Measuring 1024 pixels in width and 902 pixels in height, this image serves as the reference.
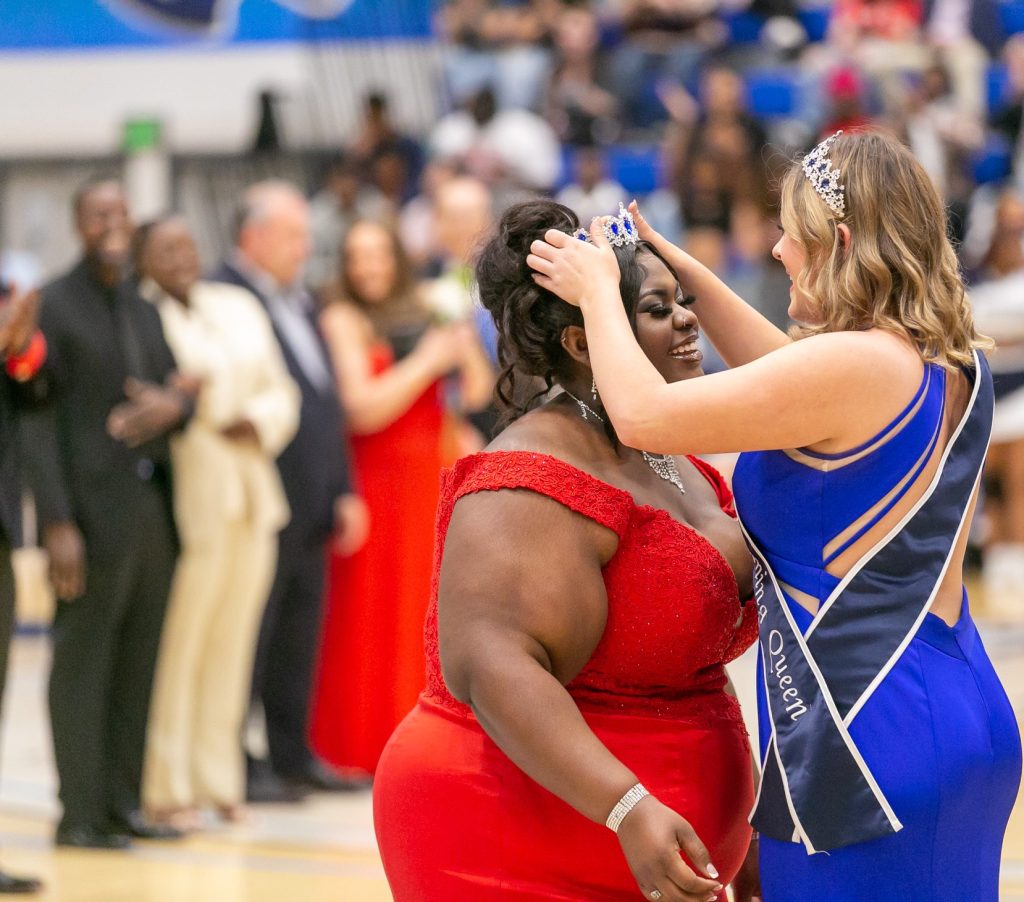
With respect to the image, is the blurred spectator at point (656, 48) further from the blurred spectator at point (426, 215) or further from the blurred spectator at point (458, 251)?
the blurred spectator at point (458, 251)

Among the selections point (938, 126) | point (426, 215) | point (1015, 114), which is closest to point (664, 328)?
point (426, 215)

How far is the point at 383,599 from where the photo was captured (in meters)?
6.54

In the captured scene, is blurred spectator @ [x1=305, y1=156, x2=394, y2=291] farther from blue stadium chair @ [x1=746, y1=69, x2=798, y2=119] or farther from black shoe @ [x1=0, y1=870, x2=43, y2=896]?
black shoe @ [x1=0, y1=870, x2=43, y2=896]

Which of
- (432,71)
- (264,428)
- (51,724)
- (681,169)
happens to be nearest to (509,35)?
(432,71)

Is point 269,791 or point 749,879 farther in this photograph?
point 269,791

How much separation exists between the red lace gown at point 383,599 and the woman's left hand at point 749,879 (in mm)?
Result: 3767

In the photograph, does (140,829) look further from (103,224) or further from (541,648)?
(541,648)

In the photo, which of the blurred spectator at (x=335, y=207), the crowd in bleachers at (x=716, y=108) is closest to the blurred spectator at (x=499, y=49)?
the crowd in bleachers at (x=716, y=108)

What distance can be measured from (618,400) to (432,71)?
39.5 feet

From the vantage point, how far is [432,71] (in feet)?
45.9

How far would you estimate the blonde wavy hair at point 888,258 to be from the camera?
7.91 ft

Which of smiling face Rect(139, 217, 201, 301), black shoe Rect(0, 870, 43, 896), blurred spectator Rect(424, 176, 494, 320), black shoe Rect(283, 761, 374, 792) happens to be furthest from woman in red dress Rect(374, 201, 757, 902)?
black shoe Rect(283, 761, 374, 792)

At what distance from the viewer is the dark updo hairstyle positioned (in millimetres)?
2588

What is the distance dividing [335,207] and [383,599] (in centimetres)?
607
